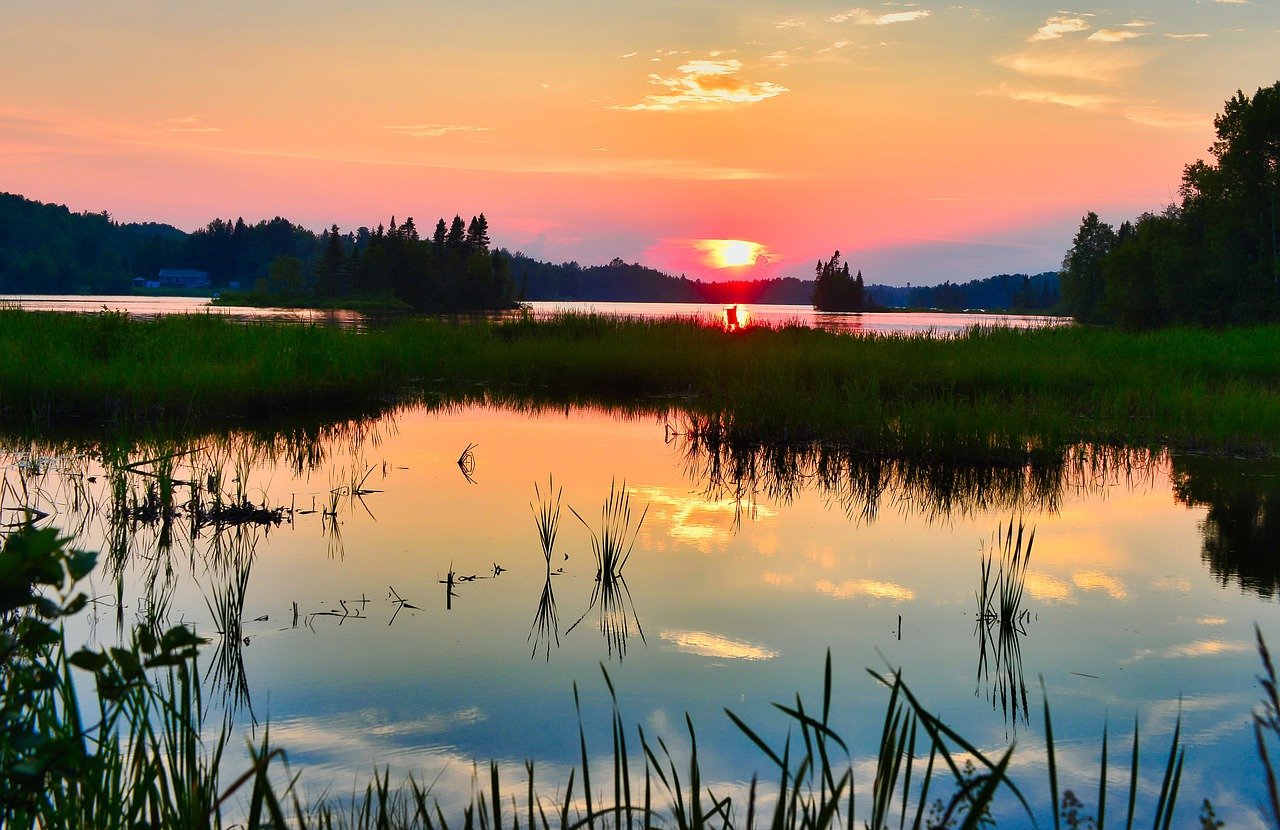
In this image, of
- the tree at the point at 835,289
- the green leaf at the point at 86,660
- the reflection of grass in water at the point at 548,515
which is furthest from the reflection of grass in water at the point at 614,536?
the tree at the point at 835,289

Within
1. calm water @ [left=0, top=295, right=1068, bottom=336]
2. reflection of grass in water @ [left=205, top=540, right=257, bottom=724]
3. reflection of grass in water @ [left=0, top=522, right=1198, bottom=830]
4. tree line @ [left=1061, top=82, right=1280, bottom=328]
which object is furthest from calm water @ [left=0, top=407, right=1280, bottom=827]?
tree line @ [left=1061, top=82, right=1280, bottom=328]

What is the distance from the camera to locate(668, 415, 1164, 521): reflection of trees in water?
1018 centimetres

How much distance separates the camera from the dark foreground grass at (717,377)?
13.5m

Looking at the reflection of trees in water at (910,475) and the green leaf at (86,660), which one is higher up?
the green leaf at (86,660)

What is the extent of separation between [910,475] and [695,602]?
542 cm

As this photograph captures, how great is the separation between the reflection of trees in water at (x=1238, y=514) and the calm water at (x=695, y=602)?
0.04 meters

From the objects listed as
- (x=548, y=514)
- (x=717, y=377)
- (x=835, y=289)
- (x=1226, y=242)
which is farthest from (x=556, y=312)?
(x=835, y=289)

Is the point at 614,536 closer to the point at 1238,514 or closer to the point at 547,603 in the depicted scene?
the point at 547,603

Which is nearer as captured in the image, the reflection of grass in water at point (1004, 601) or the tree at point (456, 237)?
the reflection of grass in water at point (1004, 601)

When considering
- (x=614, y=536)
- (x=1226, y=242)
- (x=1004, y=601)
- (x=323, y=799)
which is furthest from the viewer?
(x=1226, y=242)

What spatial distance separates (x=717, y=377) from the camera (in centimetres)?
1936

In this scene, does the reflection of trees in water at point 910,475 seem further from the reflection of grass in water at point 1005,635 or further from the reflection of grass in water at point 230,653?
the reflection of grass in water at point 230,653

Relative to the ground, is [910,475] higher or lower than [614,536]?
higher

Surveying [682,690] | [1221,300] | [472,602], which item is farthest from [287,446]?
[1221,300]
